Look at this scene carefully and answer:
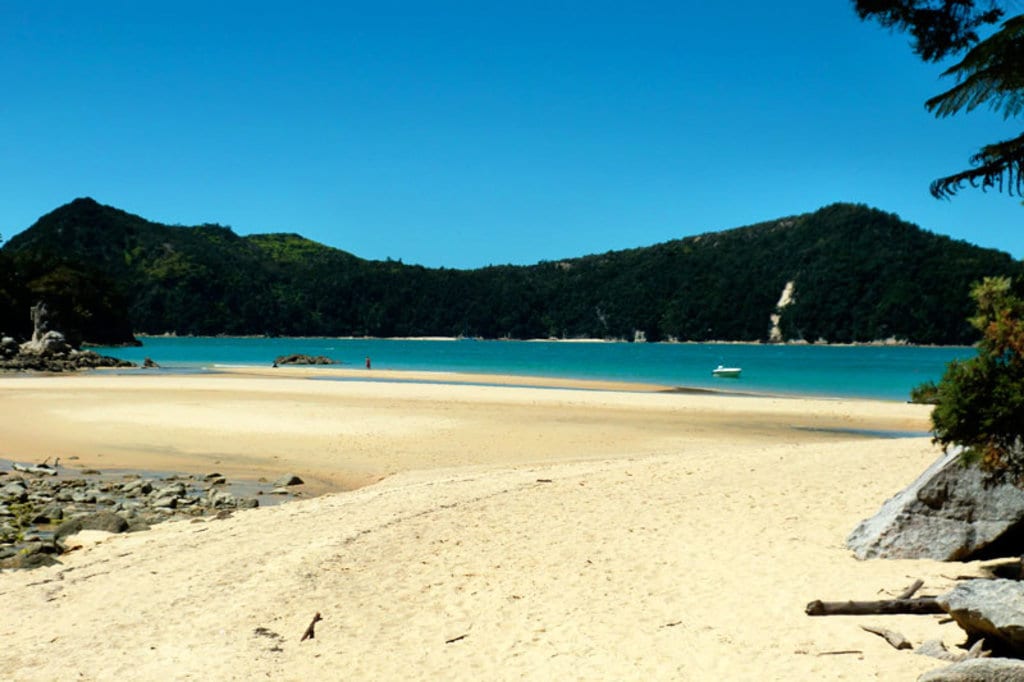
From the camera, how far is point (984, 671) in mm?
5129

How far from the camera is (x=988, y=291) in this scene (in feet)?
21.2

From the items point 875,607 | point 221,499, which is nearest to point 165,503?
point 221,499

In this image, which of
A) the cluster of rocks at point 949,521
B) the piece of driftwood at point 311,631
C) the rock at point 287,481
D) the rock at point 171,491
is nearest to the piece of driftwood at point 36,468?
the rock at point 171,491

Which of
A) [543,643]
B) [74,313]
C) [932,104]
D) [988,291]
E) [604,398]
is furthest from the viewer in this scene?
[74,313]

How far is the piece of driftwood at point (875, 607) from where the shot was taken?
23.0 ft

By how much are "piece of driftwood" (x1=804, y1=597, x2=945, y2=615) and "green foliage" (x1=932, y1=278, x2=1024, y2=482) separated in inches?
52.2

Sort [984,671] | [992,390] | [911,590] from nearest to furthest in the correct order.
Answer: [984,671], [992,390], [911,590]

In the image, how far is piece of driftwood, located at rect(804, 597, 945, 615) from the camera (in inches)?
277

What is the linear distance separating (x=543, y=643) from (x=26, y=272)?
124 m

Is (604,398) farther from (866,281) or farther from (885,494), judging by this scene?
(866,281)

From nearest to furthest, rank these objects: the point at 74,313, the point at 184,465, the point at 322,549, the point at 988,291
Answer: the point at 988,291, the point at 322,549, the point at 184,465, the point at 74,313

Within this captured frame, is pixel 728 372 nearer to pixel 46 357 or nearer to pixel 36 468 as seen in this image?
pixel 46 357

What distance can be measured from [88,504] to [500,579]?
8.38 meters

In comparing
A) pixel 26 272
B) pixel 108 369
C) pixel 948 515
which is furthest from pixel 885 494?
pixel 26 272
